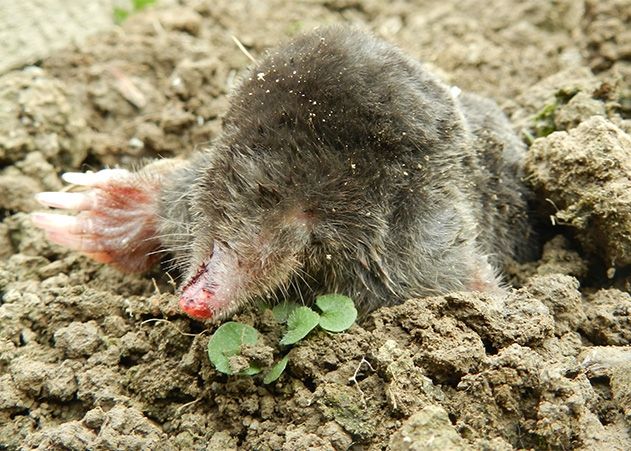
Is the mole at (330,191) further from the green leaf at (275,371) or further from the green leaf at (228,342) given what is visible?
the green leaf at (275,371)

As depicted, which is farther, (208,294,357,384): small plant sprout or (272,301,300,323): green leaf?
(272,301,300,323): green leaf

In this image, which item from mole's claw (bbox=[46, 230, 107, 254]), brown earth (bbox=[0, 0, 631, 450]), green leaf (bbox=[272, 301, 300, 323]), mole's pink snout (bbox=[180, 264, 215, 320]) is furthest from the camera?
mole's claw (bbox=[46, 230, 107, 254])

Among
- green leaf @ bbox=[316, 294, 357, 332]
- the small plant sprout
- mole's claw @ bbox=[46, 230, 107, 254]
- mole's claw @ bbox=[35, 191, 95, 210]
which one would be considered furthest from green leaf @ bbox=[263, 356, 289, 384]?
mole's claw @ bbox=[35, 191, 95, 210]

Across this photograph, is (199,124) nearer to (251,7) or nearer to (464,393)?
(251,7)

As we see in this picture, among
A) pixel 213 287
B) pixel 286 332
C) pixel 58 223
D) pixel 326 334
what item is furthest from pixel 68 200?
pixel 326 334

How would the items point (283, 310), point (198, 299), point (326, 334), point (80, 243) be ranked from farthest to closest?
point (80, 243)
point (283, 310)
point (326, 334)
point (198, 299)

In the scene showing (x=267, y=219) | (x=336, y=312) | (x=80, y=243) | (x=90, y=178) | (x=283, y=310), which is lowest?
(x=80, y=243)

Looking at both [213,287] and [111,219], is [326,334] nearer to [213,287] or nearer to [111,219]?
[213,287]

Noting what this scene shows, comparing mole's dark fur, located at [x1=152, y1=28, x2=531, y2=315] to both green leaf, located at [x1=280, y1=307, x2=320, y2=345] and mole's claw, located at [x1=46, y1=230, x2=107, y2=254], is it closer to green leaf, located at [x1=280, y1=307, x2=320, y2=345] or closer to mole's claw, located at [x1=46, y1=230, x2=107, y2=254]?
green leaf, located at [x1=280, y1=307, x2=320, y2=345]
